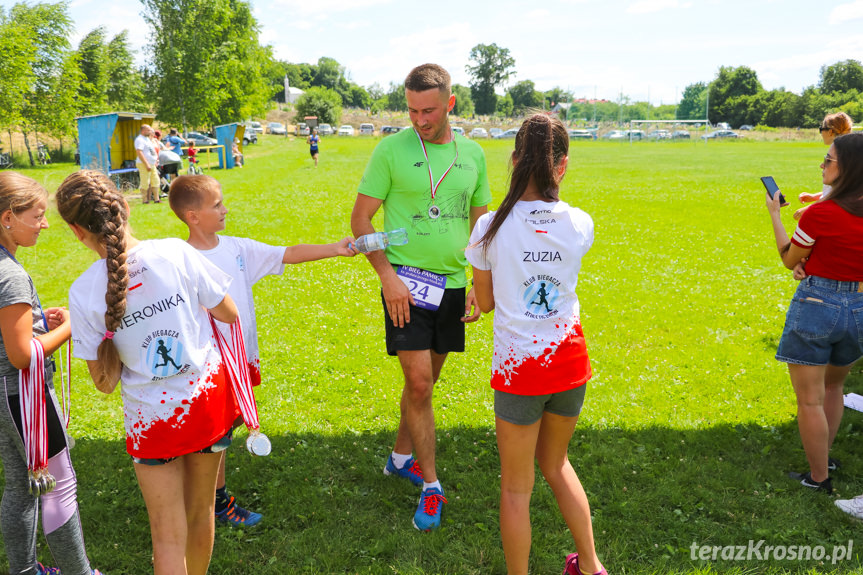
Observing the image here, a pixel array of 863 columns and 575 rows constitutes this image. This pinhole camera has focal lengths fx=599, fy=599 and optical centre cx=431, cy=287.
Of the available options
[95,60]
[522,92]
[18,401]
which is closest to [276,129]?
[95,60]

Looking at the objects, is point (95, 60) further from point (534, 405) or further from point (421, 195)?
point (534, 405)

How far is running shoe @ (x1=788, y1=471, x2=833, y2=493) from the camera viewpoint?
3.75 metres

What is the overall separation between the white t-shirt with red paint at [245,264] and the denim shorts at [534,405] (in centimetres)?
135

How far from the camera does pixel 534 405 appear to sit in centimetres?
263

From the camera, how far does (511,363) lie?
2.62 meters

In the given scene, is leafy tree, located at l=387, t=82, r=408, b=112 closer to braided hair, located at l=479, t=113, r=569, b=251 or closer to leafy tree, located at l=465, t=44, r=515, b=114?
leafy tree, located at l=465, t=44, r=515, b=114

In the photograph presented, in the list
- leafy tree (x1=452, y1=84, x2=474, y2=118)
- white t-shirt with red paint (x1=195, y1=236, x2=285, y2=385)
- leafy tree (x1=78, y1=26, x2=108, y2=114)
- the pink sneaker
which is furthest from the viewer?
leafy tree (x1=452, y1=84, x2=474, y2=118)

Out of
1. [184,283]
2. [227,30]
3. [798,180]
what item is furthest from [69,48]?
[184,283]

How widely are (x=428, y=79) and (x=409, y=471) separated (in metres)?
2.48

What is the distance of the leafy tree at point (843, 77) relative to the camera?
85588 mm

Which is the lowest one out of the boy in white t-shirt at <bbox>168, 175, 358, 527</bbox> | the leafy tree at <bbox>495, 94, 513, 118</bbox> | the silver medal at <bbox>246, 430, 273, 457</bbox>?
the silver medal at <bbox>246, 430, 273, 457</bbox>

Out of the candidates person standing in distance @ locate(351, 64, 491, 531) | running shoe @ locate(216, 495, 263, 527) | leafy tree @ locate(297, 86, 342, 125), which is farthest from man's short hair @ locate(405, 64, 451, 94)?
leafy tree @ locate(297, 86, 342, 125)

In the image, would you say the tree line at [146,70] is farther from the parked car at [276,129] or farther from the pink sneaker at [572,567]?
the parked car at [276,129]

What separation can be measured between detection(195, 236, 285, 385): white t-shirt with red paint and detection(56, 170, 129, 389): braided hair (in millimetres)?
863
